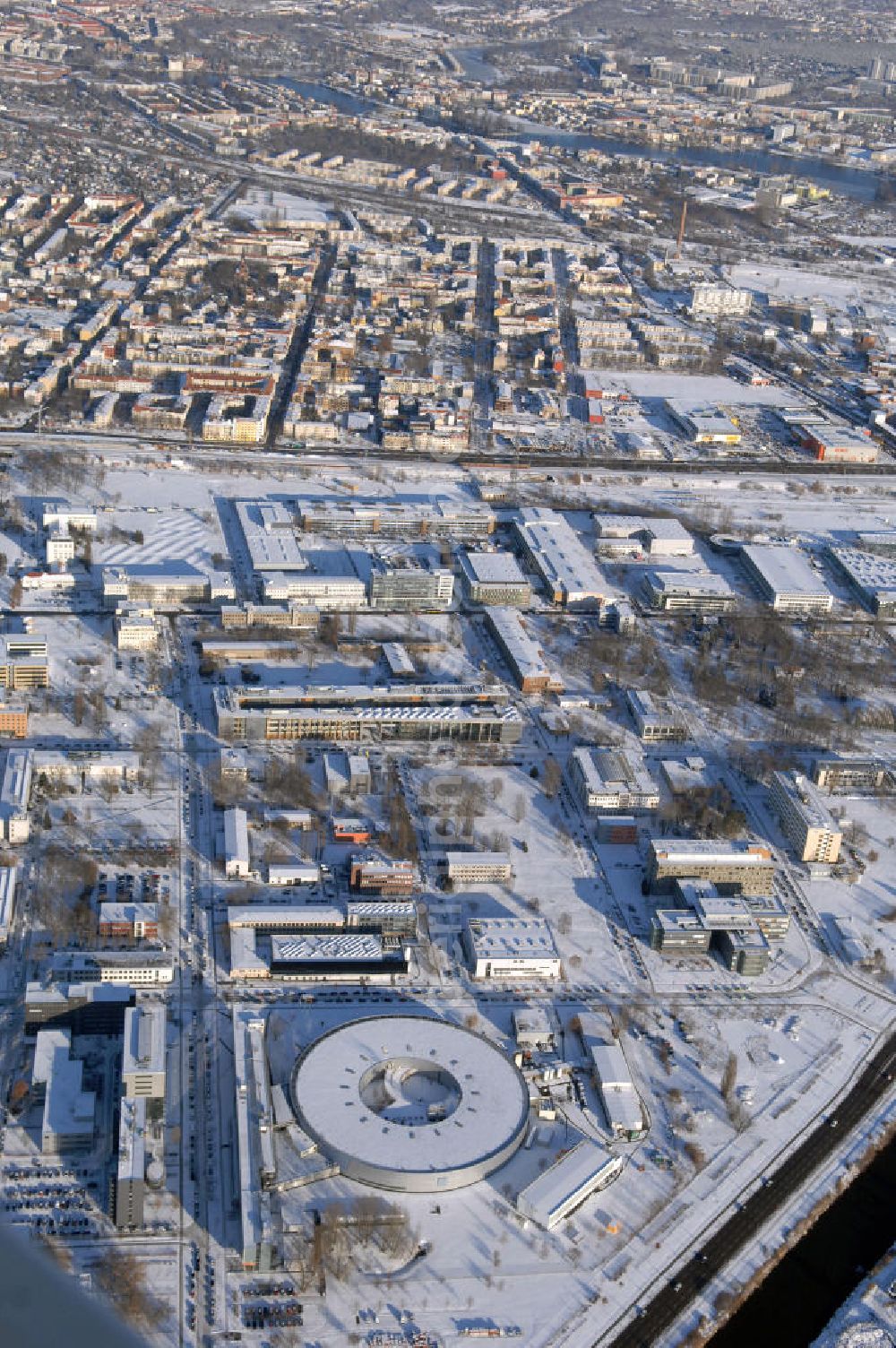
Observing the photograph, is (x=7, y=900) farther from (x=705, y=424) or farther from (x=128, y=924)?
(x=705, y=424)

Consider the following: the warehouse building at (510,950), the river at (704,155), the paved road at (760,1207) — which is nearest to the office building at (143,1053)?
the warehouse building at (510,950)

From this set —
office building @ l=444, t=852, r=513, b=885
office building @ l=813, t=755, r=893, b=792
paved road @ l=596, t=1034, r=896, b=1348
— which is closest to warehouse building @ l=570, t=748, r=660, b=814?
office building @ l=444, t=852, r=513, b=885

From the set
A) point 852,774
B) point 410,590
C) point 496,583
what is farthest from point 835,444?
point 852,774

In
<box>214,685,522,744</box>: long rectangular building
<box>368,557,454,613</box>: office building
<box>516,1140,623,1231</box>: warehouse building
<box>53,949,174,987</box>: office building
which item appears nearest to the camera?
<box>516,1140,623,1231</box>: warehouse building

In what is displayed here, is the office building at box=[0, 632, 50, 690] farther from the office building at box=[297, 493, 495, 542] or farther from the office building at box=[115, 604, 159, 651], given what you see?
the office building at box=[297, 493, 495, 542]

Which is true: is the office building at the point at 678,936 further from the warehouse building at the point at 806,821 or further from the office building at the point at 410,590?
the office building at the point at 410,590

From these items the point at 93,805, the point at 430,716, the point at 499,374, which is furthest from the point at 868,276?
the point at 93,805
